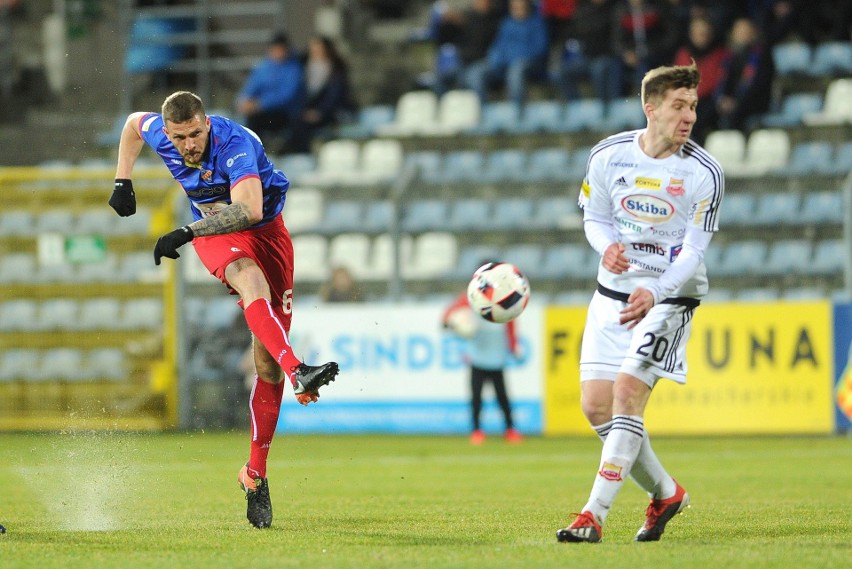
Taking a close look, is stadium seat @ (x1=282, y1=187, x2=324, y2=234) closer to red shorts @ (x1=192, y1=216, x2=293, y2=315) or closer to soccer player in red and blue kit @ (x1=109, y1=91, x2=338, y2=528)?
soccer player in red and blue kit @ (x1=109, y1=91, x2=338, y2=528)

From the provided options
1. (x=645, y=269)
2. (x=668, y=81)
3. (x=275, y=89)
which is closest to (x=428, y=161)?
(x=275, y=89)

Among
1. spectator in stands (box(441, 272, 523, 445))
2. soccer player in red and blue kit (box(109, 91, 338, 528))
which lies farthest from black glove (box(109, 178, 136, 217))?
spectator in stands (box(441, 272, 523, 445))

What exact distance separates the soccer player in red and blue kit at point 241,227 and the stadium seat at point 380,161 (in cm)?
1156

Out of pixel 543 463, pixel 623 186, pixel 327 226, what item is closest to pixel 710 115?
pixel 327 226

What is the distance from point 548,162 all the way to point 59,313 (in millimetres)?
6449

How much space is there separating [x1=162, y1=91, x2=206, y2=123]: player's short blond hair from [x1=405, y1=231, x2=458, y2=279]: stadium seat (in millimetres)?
10512

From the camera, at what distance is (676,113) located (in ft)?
22.2

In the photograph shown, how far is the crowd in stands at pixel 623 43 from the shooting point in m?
18.1

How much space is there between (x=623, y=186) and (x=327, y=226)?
40.4 ft

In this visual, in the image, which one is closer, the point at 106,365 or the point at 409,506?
the point at 409,506

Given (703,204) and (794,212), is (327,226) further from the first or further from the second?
(703,204)

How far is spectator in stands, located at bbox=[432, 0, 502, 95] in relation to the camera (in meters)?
20.5

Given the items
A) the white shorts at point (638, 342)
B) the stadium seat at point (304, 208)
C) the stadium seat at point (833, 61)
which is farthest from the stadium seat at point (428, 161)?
the white shorts at point (638, 342)

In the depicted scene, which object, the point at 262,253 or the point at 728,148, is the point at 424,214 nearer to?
the point at 728,148
